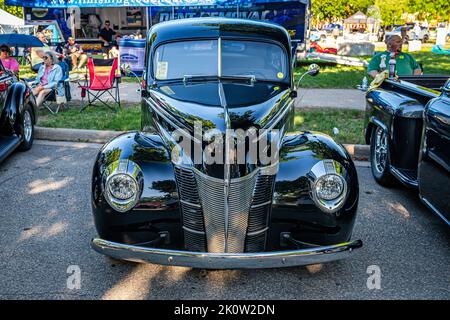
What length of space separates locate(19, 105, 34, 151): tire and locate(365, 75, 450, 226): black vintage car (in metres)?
4.93

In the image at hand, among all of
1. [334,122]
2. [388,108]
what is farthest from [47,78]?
[388,108]

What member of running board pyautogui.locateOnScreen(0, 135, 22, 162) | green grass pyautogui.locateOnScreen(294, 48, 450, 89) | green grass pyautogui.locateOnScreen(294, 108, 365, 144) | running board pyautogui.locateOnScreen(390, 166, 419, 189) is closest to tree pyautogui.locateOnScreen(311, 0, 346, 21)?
green grass pyautogui.locateOnScreen(294, 48, 450, 89)

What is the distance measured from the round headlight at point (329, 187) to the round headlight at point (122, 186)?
1.31 metres

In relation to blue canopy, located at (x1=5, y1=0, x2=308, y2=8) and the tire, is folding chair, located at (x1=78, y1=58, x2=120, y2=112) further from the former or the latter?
blue canopy, located at (x1=5, y1=0, x2=308, y2=8)

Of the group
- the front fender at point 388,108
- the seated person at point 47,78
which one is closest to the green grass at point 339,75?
the seated person at point 47,78

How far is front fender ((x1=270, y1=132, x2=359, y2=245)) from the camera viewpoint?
11.6 feet

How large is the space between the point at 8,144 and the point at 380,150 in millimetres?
4932

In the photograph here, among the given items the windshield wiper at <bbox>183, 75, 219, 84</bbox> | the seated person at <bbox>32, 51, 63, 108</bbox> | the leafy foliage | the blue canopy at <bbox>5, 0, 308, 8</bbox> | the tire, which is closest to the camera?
the windshield wiper at <bbox>183, 75, 219, 84</bbox>

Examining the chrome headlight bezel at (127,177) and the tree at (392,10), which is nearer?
the chrome headlight bezel at (127,177)

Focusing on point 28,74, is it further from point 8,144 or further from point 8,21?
point 8,144

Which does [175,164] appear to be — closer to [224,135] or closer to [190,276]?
[224,135]

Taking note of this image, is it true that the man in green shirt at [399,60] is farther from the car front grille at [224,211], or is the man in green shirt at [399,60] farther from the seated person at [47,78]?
the seated person at [47,78]

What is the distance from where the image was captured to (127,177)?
11.5 feet

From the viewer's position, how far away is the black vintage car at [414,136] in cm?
421
